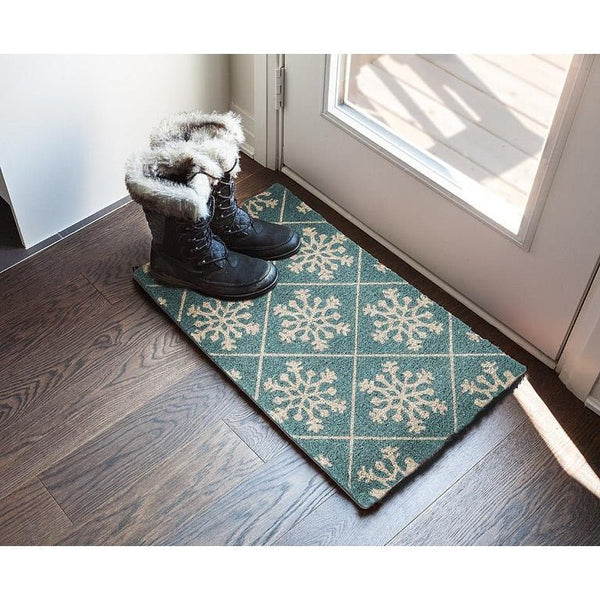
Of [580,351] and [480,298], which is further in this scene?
[480,298]

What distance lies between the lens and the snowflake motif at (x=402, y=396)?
167 centimetres

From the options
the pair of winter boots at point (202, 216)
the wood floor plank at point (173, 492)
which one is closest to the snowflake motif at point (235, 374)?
the wood floor plank at point (173, 492)

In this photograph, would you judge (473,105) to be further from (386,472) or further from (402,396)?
(386,472)

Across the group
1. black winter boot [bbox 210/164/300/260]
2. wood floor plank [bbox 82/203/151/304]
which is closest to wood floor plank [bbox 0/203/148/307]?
wood floor plank [bbox 82/203/151/304]

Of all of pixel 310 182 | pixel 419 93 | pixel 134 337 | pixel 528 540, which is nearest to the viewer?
pixel 528 540

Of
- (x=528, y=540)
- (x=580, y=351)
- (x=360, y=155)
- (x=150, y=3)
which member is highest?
(x=150, y=3)

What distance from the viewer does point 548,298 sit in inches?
67.5

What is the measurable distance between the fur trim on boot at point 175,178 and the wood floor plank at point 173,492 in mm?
481

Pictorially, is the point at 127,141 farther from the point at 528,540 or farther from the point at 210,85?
the point at 528,540

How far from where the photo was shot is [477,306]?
6.25ft

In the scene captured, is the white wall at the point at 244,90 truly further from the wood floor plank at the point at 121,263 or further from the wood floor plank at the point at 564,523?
the wood floor plank at the point at 564,523

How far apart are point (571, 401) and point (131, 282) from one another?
109cm

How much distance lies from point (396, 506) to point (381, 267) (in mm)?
656

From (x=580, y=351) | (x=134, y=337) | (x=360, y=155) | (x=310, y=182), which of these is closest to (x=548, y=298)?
(x=580, y=351)
